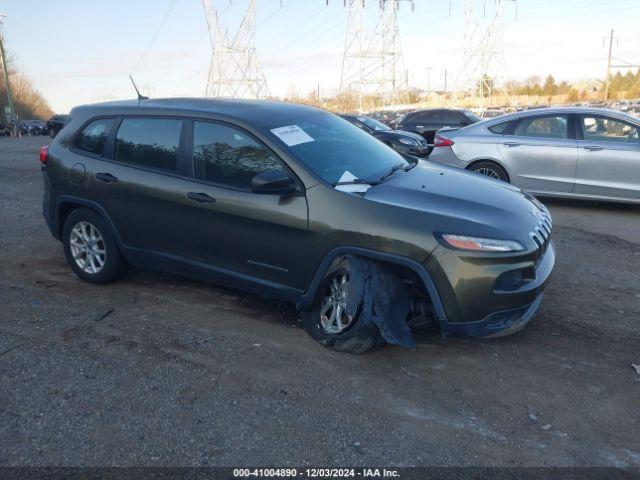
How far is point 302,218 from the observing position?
12.4 feet

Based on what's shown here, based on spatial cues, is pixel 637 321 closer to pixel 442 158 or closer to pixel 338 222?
pixel 338 222

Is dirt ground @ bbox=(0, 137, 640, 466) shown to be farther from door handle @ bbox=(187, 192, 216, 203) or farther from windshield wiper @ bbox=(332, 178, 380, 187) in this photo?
windshield wiper @ bbox=(332, 178, 380, 187)

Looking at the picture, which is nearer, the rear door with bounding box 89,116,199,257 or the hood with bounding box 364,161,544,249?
the hood with bounding box 364,161,544,249

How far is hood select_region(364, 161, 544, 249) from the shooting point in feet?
11.4

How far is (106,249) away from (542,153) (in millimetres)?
6322

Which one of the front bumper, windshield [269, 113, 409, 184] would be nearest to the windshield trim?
windshield [269, 113, 409, 184]

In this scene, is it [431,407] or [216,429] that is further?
[431,407]

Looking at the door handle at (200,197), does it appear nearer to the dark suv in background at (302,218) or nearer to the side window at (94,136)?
the dark suv in background at (302,218)

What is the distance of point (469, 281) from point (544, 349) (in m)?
0.94

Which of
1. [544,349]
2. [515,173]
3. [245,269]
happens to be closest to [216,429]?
[245,269]

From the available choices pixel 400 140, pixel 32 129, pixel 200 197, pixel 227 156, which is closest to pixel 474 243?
pixel 227 156

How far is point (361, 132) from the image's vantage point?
5.02 meters

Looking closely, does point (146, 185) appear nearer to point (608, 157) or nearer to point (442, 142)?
point (442, 142)

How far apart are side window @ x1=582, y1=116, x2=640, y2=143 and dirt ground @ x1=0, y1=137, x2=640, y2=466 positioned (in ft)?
12.1
